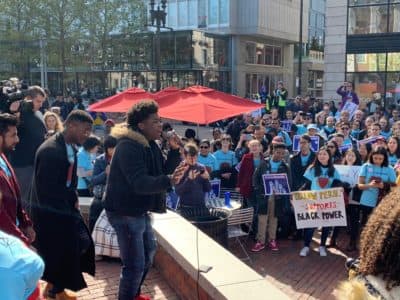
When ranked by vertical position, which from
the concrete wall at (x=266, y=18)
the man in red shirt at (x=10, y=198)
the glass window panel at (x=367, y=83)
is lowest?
the man in red shirt at (x=10, y=198)

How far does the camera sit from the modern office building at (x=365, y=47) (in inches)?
858

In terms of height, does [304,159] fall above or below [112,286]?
above

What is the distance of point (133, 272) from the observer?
397cm

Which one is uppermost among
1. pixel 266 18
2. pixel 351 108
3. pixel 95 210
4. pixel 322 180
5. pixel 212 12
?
pixel 212 12

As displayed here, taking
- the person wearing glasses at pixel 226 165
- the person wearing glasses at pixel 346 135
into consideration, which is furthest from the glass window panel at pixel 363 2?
the person wearing glasses at pixel 226 165

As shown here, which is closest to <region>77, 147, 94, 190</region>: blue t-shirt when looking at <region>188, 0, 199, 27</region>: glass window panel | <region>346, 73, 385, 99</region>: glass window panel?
<region>346, 73, 385, 99</region>: glass window panel

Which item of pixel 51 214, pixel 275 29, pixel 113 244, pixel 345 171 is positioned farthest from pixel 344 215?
pixel 275 29

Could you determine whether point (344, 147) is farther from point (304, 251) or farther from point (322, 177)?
point (304, 251)

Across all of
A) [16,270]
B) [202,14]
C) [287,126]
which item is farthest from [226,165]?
[202,14]

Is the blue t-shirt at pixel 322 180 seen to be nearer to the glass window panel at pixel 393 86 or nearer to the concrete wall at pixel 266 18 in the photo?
the glass window panel at pixel 393 86

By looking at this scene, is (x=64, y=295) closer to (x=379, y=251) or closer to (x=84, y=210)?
(x=84, y=210)

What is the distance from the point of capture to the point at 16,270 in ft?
5.23

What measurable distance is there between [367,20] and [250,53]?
20421 mm

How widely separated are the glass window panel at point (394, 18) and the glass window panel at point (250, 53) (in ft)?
68.2
